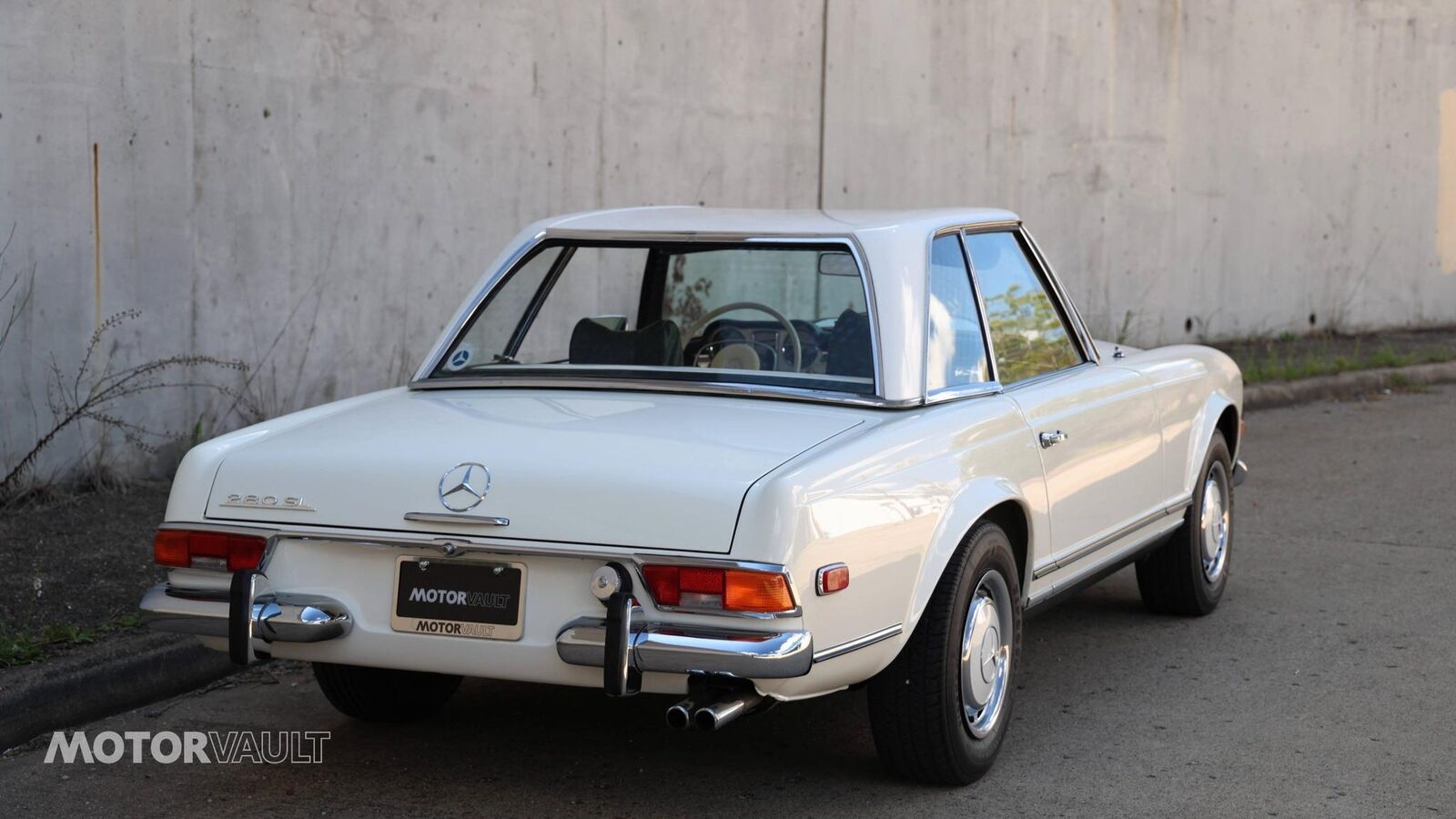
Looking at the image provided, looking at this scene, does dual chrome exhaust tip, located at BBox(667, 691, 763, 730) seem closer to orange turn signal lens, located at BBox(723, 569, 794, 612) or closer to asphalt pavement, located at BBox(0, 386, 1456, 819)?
orange turn signal lens, located at BBox(723, 569, 794, 612)

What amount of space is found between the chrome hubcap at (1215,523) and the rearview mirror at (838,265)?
2.18 metres

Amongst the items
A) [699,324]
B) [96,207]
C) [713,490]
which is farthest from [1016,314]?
[96,207]

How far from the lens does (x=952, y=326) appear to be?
4.73 meters

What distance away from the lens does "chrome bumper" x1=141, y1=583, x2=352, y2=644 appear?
12.7 feet

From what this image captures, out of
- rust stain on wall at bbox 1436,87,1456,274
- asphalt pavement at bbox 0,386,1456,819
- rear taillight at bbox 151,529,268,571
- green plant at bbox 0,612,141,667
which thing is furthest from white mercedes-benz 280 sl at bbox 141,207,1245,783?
rust stain on wall at bbox 1436,87,1456,274

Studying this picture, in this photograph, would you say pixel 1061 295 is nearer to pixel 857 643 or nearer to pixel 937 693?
pixel 937 693

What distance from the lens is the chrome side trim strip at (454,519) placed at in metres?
3.73

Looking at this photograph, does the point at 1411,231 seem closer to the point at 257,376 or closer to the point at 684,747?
the point at 257,376

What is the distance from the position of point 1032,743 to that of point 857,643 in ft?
3.90

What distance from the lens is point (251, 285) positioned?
8062mm

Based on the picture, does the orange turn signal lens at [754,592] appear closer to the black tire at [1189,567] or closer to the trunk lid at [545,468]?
the trunk lid at [545,468]

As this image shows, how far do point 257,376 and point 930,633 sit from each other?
16.2 feet

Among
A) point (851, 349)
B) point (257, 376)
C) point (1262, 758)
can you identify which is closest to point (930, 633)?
point (851, 349)

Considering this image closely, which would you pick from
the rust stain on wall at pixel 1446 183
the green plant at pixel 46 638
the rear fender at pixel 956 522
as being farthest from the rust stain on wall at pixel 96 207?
the rust stain on wall at pixel 1446 183
